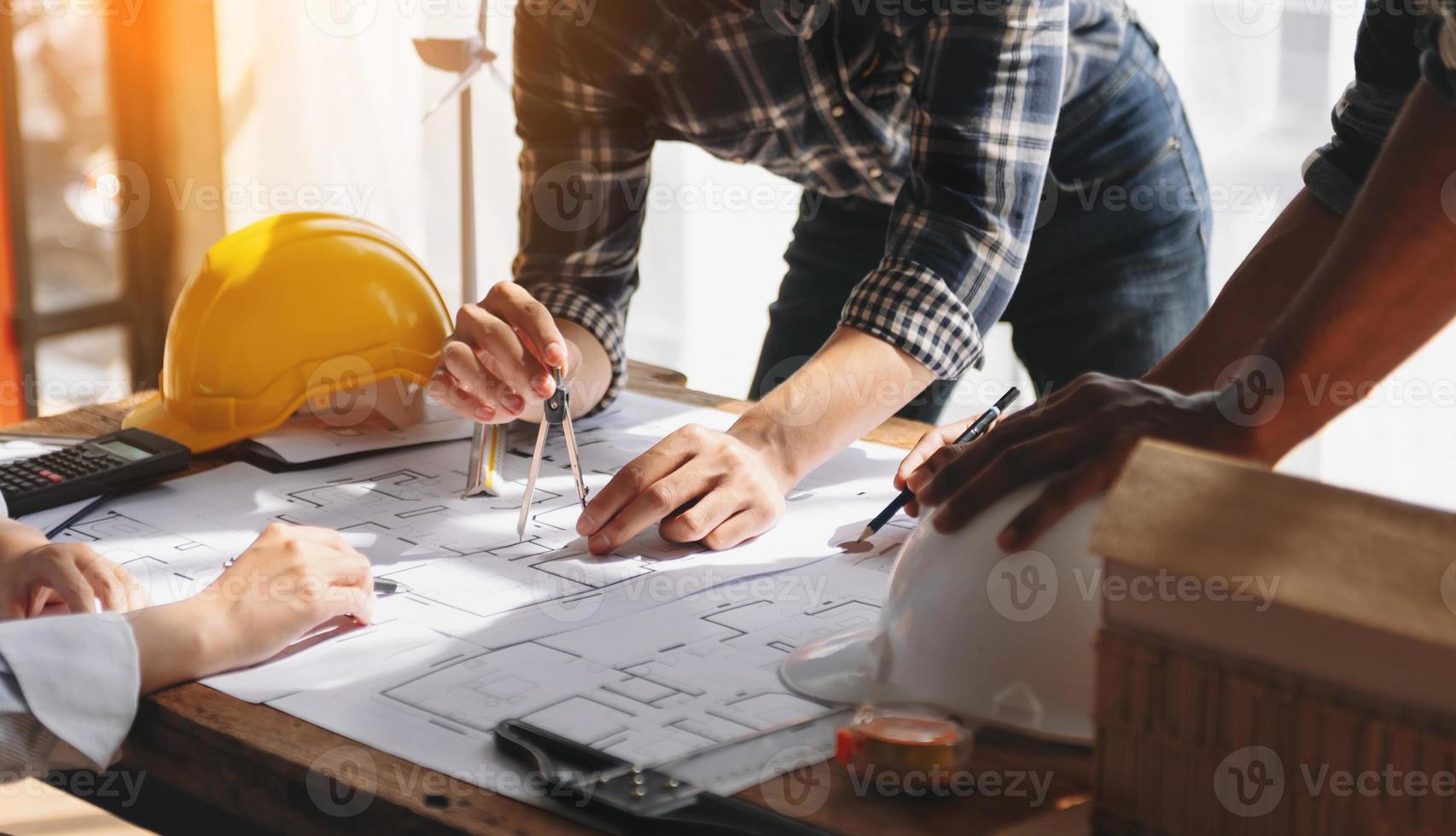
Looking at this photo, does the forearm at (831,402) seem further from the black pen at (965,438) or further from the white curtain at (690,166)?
the white curtain at (690,166)

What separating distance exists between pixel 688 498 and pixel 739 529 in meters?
0.05

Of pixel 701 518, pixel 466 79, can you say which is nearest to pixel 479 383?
pixel 701 518

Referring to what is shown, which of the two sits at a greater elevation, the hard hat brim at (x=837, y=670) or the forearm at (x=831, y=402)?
the forearm at (x=831, y=402)

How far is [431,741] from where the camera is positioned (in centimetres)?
75

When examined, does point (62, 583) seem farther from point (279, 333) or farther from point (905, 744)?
point (905, 744)

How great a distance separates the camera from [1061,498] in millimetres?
743

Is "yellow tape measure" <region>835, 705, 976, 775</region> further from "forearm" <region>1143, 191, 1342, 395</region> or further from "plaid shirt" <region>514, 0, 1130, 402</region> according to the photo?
"plaid shirt" <region>514, 0, 1130, 402</region>

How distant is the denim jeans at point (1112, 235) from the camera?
151 cm

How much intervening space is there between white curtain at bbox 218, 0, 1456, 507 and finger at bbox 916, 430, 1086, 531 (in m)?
1.51

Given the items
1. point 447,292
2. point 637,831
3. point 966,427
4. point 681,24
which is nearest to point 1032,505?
point 637,831

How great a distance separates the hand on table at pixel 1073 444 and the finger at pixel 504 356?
0.54 metres

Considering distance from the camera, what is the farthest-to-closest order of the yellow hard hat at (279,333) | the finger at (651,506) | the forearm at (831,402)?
1. the yellow hard hat at (279,333)
2. the forearm at (831,402)
3. the finger at (651,506)

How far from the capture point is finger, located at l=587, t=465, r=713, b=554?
107 centimetres

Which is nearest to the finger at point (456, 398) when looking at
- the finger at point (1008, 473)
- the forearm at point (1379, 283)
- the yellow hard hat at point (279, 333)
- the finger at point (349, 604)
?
the yellow hard hat at point (279, 333)
